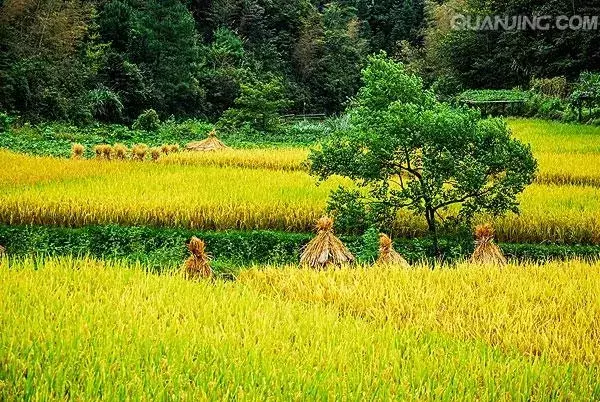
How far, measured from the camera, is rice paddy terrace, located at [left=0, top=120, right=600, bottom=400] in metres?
3.09

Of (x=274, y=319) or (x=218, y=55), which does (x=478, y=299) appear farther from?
(x=218, y=55)

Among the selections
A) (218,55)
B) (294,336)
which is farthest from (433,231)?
(218,55)

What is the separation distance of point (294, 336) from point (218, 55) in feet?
97.8

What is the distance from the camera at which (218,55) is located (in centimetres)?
3238

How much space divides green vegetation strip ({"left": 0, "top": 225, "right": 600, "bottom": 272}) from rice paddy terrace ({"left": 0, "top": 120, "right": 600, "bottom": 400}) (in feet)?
0.08

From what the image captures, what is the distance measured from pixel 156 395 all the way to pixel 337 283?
2608 millimetres

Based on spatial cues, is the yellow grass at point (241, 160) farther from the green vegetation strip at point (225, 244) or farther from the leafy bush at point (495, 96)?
the leafy bush at point (495, 96)

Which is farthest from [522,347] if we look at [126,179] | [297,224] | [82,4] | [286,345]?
[82,4]

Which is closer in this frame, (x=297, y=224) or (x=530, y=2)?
(x=297, y=224)

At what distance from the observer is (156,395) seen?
282 cm

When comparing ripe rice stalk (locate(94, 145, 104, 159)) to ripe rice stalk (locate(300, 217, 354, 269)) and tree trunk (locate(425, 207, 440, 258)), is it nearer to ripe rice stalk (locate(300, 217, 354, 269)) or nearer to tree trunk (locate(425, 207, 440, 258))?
ripe rice stalk (locate(300, 217, 354, 269))

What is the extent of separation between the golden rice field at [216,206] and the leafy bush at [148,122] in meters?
12.7

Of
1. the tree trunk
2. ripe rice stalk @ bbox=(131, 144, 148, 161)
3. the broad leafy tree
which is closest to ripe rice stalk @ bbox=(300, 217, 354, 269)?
the broad leafy tree

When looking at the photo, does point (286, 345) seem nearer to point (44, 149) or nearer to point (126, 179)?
point (126, 179)
